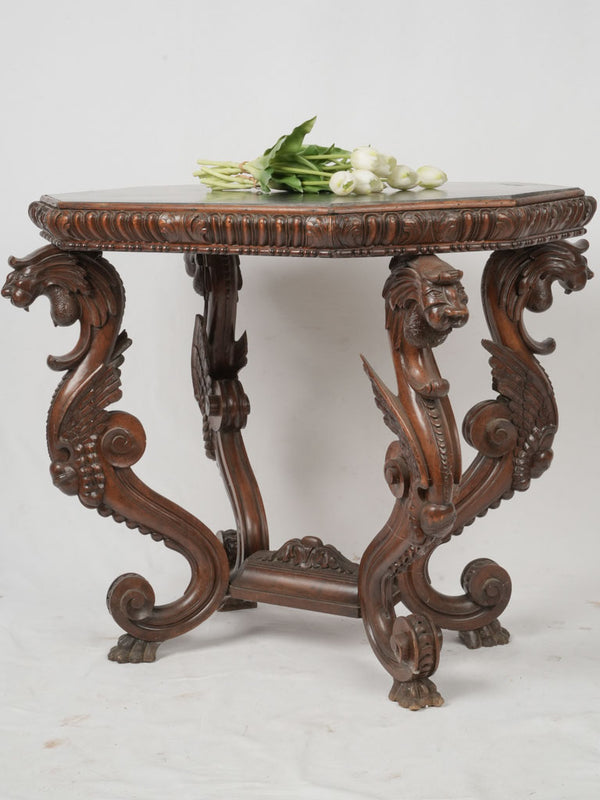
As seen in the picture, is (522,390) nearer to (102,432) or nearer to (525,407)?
(525,407)

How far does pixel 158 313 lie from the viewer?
454 centimetres

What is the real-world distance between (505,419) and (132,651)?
104 centimetres

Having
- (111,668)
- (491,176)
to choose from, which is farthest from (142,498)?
(491,176)

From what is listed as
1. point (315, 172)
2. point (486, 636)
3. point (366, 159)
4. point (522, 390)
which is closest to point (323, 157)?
point (315, 172)

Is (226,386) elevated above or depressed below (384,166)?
below

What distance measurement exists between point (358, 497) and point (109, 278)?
1.38 meters

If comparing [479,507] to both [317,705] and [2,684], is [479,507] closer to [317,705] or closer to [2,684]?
[317,705]

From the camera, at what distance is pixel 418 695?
3303 mm

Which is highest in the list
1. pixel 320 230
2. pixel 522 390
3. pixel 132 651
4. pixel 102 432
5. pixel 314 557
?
pixel 320 230

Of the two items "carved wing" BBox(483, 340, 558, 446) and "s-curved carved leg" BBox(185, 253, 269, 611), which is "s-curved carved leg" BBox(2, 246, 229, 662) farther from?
"carved wing" BBox(483, 340, 558, 446)

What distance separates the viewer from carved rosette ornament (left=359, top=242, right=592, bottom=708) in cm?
314

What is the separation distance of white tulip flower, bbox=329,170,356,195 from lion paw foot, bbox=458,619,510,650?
1.14 meters

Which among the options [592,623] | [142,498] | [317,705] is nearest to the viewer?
[317,705]

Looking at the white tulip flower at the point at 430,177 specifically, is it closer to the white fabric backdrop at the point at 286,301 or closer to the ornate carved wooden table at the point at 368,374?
the ornate carved wooden table at the point at 368,374
